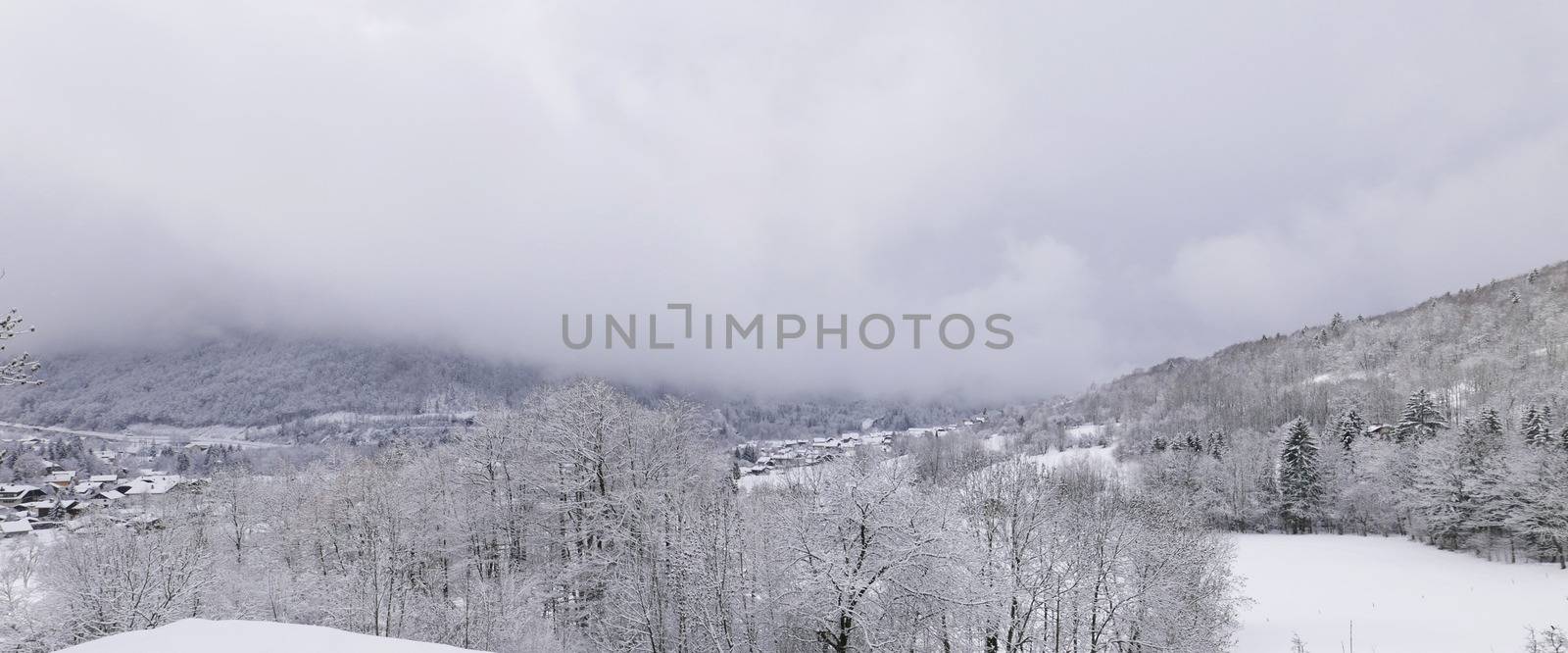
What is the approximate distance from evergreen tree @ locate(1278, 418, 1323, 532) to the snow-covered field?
44.5 feet

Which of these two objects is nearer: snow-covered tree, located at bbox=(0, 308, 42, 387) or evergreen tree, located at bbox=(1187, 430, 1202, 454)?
snow-covered tree, located at bbox=(0, 308, 42, 387)

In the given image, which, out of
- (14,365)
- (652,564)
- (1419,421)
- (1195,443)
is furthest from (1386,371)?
(14,365)

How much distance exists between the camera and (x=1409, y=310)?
195125 millimetres

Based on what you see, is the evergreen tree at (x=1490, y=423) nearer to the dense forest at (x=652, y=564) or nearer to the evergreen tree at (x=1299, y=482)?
the evergreen tree at (x=1299, y=482)

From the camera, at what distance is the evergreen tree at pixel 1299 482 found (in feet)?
236

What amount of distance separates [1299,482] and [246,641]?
311ft

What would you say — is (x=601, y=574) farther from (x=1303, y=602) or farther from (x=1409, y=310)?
(x=1409, y=310)

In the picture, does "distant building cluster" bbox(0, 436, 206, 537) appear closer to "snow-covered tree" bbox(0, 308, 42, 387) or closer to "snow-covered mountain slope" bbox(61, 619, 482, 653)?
"snow-covered tree" bbox(0, 308, 42, 387)

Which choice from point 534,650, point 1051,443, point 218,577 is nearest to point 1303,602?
point 534,650

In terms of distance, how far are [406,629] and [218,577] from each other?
930 centimetres

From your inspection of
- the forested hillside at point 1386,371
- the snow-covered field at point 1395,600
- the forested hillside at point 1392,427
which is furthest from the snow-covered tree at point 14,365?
the forested hillside at point 1386,371

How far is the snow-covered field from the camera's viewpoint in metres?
34.8

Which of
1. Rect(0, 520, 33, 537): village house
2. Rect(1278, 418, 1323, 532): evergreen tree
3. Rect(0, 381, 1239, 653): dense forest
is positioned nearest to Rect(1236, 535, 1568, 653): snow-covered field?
Rect(0, 381, 1239, 653): dense forest

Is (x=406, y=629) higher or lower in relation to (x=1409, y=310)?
lower
